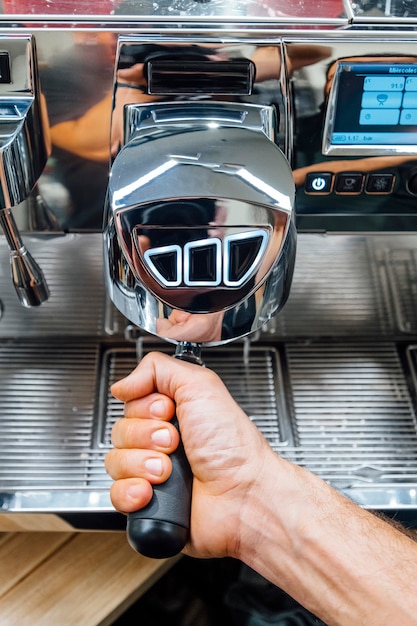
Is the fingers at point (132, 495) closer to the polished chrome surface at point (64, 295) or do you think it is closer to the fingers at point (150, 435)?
the fingers at point (150, 435)

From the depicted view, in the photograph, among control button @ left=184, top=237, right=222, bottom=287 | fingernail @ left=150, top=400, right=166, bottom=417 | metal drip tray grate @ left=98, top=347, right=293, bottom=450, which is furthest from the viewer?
metal drip tray grate @ left=98, top=347, right=293, bottom=450

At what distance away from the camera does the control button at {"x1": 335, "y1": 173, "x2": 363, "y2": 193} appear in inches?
21.9

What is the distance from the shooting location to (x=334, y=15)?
52 cm

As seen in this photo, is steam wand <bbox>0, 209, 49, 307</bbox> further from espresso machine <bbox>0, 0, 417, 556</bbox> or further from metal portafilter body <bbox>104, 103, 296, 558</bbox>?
metal portafilter body <bbox>104, 103, 296, 558</bbox>

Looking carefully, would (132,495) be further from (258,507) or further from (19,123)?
(19,123)

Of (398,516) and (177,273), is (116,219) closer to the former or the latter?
(177,273)

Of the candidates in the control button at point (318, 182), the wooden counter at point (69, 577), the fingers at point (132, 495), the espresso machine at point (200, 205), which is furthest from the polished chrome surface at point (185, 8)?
the wooden counter at point (69, 577)

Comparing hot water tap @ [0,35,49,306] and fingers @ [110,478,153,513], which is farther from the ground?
hot water tap @ [0,35,49,306]

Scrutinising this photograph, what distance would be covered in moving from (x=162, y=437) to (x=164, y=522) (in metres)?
0.07

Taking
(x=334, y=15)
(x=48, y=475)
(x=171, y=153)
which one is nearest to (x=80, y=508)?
(x=48, y=475)

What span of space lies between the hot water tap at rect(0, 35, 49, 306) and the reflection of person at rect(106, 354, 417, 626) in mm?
175

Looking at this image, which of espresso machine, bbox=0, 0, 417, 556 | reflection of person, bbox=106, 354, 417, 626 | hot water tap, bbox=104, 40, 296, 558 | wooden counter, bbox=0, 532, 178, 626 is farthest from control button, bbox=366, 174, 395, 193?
wooden counter, bbox=0, 532, 178, 626

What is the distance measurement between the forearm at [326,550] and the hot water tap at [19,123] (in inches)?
12.1

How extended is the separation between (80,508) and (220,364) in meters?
0.21
